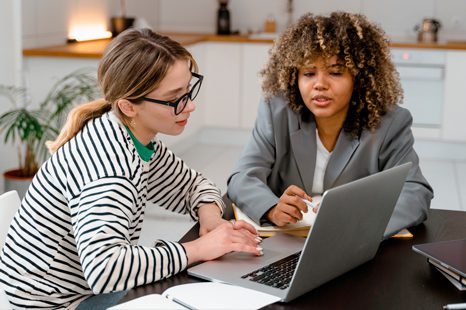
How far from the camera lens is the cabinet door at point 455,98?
17.9 feet

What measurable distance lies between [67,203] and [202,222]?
0.34 meters

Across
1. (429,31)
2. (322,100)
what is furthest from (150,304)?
(429,31)

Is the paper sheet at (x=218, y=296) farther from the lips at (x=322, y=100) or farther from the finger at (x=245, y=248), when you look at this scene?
the lips at (x=322, y=100)

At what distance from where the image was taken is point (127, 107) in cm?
161

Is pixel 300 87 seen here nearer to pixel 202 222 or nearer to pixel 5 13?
pixel 202 222

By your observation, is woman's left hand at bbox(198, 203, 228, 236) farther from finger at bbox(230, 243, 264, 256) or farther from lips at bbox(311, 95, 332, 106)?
lips at bbox(311, 95, 332, 106)

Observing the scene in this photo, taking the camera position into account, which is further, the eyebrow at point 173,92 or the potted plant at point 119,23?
the potted plant at point 119,23

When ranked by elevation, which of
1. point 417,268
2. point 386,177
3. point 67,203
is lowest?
point 417,268

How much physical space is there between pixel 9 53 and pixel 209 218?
2.59 metres

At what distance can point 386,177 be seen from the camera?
1.41m

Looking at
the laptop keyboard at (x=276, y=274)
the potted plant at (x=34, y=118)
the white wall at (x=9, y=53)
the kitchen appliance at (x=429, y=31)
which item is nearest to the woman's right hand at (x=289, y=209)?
the laptop keyboard at (x=276, y=274)

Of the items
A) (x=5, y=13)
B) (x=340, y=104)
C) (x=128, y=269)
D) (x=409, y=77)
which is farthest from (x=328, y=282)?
(x=409, y=77)

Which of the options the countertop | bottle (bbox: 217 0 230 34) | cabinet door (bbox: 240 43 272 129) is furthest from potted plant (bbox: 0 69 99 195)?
bottle (bbox: 217 0 230 34)

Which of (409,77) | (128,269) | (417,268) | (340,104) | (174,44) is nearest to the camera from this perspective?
(128,269)
